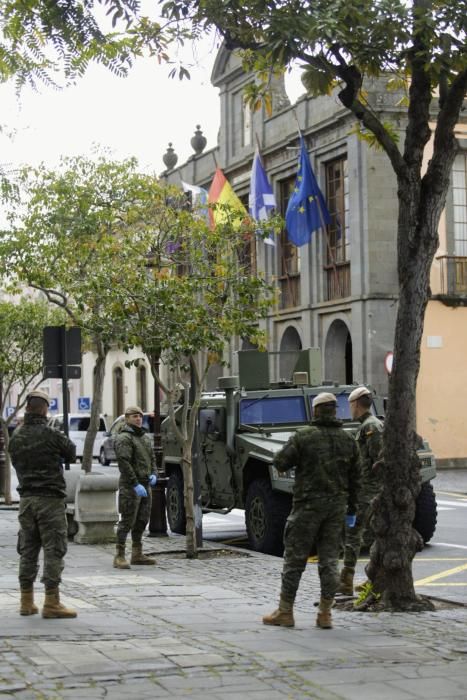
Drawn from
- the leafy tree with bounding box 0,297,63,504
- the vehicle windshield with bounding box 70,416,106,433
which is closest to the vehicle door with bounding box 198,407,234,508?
the leafy tree with bounding box 0,297,63,504

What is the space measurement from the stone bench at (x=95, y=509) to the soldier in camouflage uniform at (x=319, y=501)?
6820mm

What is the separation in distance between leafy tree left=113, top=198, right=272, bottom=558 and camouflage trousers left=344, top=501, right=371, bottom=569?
11.3ft

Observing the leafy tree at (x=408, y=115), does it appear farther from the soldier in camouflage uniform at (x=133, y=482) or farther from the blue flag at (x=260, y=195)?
the blue flag at (x=260, y=195)

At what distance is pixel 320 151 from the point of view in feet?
119

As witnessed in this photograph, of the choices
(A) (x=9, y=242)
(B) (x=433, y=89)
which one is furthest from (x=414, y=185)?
(A) (x=9, y=242)

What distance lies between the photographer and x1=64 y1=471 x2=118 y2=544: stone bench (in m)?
16.0

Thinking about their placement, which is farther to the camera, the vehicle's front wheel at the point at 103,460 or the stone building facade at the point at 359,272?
the vehicle's front wheel at the point at 103,460

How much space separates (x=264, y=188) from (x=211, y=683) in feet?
95.7

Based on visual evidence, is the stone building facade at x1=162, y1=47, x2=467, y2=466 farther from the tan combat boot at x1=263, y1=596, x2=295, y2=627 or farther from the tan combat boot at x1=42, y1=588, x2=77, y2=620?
the tan combat boot at x1=263, y1=596, x2=295, y2=627

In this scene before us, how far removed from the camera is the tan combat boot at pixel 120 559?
13.4 meters

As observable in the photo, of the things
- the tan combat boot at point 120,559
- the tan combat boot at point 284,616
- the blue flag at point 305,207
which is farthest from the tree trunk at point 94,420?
the tan combat boot at point 284,616

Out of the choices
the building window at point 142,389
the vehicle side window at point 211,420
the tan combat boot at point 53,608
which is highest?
the building window at point 142,389

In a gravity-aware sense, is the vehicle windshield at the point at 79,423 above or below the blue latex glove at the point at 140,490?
above

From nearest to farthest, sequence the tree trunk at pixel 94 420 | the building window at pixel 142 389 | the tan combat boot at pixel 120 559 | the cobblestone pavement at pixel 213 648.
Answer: the cobblestone pavement at pixel 213 648 → the tan combat boot at pixel 120 559 → the tree trunk at pixel 94 420 → the building window at pixel 142 389
